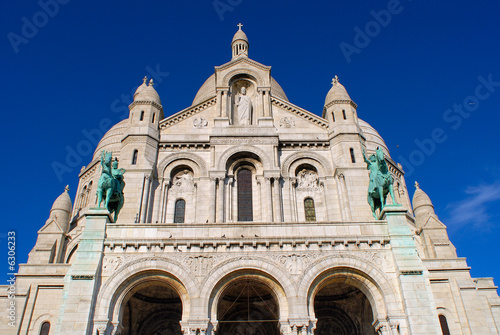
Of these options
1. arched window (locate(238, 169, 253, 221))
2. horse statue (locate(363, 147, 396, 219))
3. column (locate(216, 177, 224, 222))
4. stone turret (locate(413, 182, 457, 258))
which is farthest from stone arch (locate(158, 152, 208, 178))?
stone turret (locate(413, 182, 457, 258))

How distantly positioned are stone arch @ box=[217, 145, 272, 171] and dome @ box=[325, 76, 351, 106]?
6444 mm

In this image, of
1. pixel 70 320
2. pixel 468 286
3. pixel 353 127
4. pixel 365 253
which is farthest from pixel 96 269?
pixel 468 286

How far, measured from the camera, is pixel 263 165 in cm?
2805

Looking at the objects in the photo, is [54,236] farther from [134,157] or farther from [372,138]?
[372,138]

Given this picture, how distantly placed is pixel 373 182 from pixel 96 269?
13118 mm

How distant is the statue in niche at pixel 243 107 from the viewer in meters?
31.0

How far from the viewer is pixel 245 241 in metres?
19.6

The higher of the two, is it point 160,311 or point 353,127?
point 353,127

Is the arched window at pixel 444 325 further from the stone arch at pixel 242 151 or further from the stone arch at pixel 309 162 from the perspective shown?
the stone arch at pixel 242 151

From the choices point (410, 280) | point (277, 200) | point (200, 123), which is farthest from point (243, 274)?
point (200, 123)

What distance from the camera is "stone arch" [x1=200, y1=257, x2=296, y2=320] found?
60.7 ft

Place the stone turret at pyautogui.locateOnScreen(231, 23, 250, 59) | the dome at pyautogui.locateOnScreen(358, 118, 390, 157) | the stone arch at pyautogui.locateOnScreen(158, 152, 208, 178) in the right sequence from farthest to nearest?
1. the stone turret at pyautogui.locateOnScreen(231, 23, 250, 59)
2. the dome at pyautogui.locateOnScreen(358, 118, 390, 157)
3. the stone arch at pyautogui.locateOnScreen(158, 152, 208, 178)

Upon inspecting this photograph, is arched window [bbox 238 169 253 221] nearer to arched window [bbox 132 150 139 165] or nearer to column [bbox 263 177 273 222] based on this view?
column [bbox 263 177 273 222]

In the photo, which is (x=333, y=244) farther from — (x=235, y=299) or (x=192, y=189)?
(x=192, y=189)
